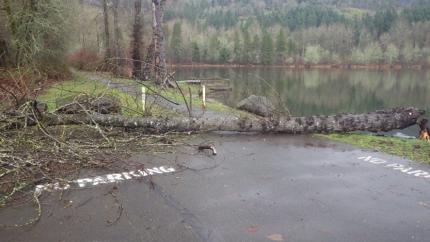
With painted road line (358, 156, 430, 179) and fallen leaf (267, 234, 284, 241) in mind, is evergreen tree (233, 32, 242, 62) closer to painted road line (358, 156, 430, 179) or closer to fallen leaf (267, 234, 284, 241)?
painted road line (358, 156, 430, 179)

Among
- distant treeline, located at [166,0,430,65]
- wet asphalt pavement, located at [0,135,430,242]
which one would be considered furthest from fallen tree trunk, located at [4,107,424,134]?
distant treeline, located at [166,0,430,65]

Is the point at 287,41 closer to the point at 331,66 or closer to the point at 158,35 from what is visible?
the point at 331,66

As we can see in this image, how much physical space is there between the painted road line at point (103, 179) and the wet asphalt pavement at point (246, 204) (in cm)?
21

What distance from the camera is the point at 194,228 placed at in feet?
19.0

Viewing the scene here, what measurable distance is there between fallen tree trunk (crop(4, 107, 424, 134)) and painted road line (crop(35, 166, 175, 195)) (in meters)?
3.10

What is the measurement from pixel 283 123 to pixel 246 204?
6216mm

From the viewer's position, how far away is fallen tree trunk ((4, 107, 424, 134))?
11.4m

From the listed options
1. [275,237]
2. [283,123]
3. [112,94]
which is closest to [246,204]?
[275,237]

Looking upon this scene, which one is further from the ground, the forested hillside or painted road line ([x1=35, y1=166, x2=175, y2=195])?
the forested hillside

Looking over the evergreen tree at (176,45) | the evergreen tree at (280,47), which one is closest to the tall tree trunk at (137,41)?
the evergreen tree at (176,45)

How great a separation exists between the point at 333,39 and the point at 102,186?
139376 millimetres

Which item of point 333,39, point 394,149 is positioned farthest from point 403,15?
point 394,149

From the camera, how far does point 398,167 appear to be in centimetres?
920

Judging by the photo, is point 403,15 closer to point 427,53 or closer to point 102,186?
point 427,53
